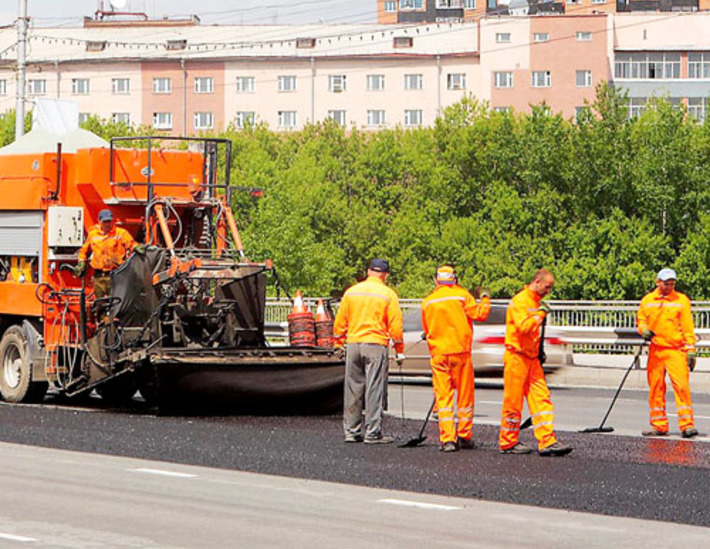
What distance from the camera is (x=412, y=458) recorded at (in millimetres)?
13484

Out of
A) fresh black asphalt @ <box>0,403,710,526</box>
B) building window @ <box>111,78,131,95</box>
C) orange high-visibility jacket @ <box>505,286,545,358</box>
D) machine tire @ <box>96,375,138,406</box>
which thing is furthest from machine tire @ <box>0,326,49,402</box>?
building window @ <box>111,78,131,95</box>

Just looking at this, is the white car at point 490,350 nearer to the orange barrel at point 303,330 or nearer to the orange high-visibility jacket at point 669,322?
the orange barrel at point 303,330

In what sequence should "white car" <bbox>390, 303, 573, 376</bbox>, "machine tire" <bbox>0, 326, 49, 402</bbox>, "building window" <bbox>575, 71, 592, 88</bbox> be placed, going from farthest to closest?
"building window" <bbox>575, 71, 592, 88</bbox>, "white car" <bbox>390, 303, 573, 376</bbox>, "machine tire" <bbox>0, 326, 49, 402</bbox>

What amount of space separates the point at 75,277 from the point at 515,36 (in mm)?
89029

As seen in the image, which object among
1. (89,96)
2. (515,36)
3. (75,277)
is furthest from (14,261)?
(89,96)

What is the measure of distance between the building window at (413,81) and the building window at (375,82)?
1700mm

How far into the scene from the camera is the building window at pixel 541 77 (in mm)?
105625

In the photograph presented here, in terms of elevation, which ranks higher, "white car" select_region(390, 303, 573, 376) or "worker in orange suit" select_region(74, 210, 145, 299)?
"worker in orange suit" select_region(74, 210, 145, 299)

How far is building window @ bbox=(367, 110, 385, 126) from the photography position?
364 feet

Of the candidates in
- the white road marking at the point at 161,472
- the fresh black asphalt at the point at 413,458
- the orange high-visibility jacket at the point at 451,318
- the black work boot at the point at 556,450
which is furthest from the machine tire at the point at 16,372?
the black work boot at the point at 556,450

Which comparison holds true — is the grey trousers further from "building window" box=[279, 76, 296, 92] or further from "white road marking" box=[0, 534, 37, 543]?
"building window" box=[279, 76, 296, 92]

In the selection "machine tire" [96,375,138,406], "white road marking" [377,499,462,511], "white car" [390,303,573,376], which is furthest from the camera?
"white car" [390,303,573,376]

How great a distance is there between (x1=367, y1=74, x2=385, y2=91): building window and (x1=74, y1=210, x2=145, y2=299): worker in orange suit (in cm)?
9261

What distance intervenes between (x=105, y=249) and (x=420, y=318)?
28.8 ft
